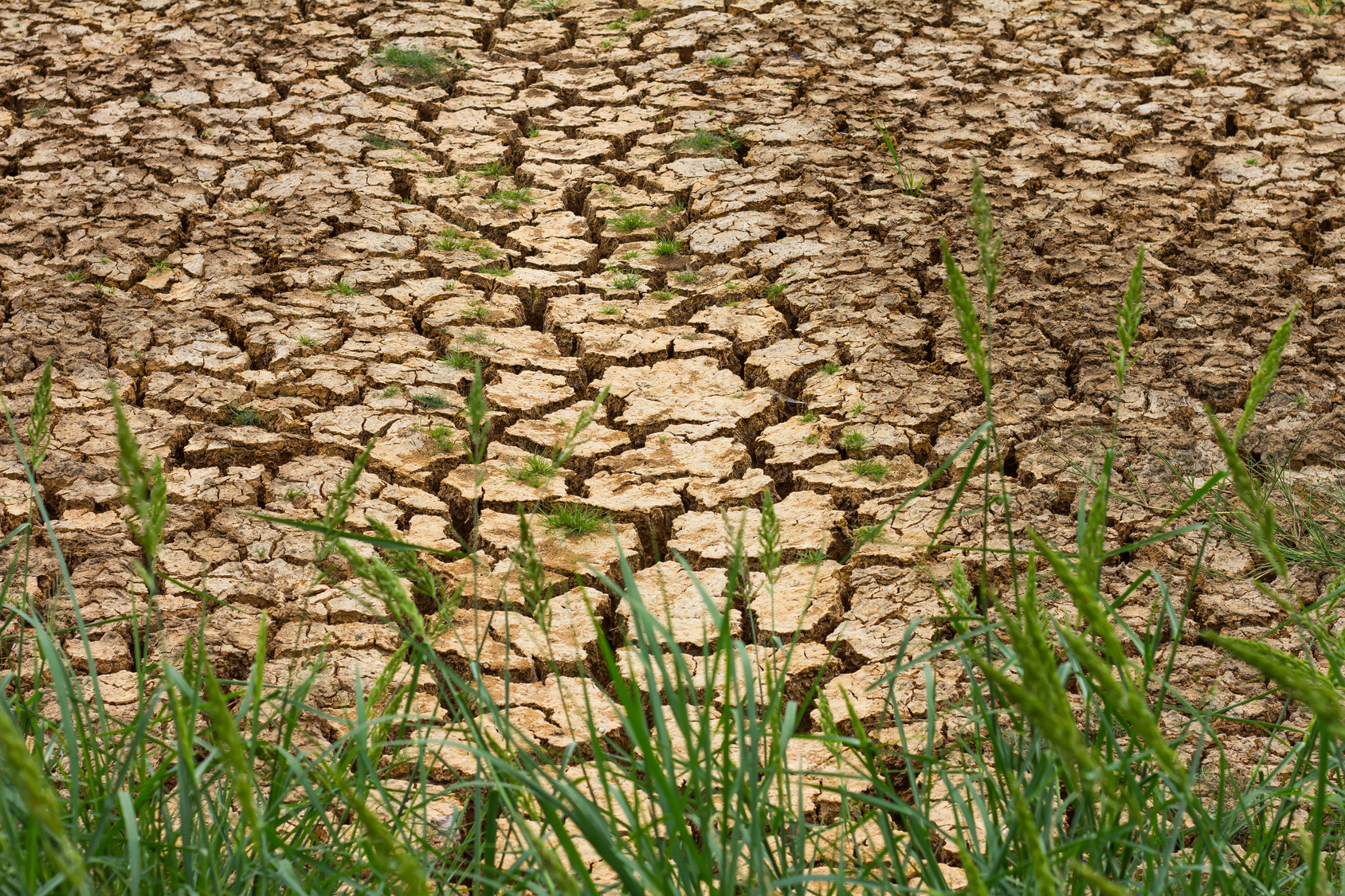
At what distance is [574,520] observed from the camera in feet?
6.80

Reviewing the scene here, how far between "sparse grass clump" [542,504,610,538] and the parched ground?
33 mm

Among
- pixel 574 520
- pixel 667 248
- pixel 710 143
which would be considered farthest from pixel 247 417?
pixel 710 143

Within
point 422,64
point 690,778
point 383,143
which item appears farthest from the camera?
point 422,64

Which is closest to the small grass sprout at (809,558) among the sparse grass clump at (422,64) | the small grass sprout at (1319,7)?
the sparse grass clump at (422,64)

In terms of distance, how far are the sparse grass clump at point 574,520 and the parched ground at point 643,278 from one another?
3 centimetres

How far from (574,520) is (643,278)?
943 millimetres

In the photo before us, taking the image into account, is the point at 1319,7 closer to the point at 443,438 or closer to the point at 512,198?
the point at 512,198

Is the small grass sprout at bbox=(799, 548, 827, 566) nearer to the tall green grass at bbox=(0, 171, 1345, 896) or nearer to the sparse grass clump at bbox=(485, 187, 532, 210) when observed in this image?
the tall green grass at bbox=(0, 171, 1345, 896)

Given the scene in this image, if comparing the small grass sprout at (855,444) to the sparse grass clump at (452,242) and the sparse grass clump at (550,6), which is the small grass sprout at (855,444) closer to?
the sparse grass clump at (452,242)

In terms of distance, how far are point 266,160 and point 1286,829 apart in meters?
3.06

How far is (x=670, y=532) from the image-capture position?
2.07 meters

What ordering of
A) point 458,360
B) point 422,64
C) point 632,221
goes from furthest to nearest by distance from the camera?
point 422,64, point 632,221, point 458,360

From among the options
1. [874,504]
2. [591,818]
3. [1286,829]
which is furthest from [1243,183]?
[591,818]

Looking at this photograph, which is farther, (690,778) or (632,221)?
(632,221)
